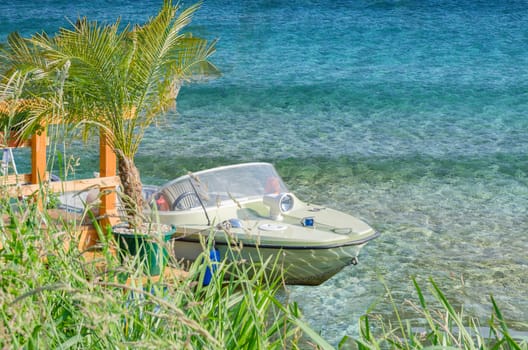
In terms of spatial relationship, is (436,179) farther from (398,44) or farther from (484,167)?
(398,44)

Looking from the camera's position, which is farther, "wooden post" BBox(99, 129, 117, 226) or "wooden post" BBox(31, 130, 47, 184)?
"wooden post" BBox(99, 129, 117, 226)

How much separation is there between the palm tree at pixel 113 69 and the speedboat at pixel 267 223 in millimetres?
613

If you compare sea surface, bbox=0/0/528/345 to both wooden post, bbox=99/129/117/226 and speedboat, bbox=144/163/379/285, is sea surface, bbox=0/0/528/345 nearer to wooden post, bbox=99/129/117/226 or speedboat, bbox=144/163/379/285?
speedboat, bbox=144/163/379/285

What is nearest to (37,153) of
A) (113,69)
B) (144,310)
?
(113,69)

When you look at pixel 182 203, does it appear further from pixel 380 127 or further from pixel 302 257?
pixel 380 127

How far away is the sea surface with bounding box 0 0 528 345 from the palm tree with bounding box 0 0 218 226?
1.37 feet

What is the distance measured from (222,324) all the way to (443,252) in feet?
26.1

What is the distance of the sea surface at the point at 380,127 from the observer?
31.6 feet

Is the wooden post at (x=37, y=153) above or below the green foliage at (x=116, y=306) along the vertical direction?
below

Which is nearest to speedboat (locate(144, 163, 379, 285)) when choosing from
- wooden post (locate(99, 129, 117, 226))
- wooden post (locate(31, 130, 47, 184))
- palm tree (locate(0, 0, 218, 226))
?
wooden post (locate(99, 129, 117, 226))

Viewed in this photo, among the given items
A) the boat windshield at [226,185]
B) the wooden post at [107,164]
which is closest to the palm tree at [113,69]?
the wooden post at [107,164]

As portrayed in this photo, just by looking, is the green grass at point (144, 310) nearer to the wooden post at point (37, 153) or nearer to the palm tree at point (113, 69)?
the palm tree at point (113, 69)

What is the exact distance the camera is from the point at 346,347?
6.99m

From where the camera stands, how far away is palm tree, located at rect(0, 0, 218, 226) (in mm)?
7680
